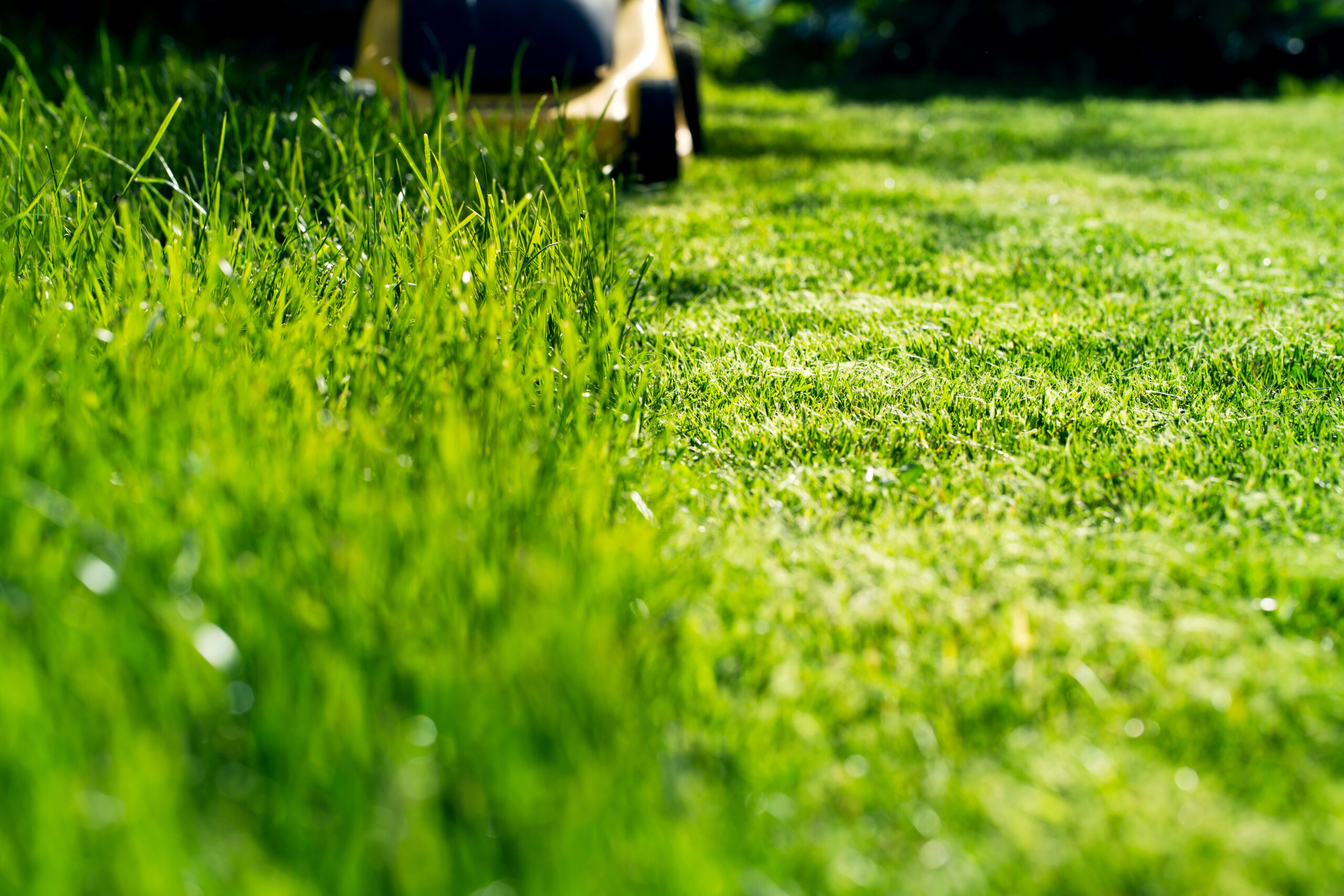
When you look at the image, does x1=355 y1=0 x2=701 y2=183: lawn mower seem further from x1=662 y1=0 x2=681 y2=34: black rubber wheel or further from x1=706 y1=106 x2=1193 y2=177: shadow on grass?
x1=706 y1=106 x2=1193 y2=177: shadow on grass

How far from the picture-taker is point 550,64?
4250mm

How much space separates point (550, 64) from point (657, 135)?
58cm

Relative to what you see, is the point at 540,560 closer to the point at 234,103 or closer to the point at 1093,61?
the point at 234,103

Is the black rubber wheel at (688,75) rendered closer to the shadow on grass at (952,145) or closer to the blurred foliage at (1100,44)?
the shadow on grass at (952,145)

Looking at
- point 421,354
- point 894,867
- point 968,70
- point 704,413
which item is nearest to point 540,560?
point 894,867

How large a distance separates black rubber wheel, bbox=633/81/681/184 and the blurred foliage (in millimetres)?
5878

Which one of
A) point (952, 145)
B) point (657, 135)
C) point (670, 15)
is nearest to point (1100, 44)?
point (952, 145)

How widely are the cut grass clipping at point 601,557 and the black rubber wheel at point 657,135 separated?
1222 mm

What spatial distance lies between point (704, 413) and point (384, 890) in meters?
1.39

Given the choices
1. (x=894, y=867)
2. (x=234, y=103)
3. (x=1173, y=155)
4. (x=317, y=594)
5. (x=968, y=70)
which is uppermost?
(x=968, y=70)

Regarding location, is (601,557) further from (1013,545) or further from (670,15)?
(670,15)

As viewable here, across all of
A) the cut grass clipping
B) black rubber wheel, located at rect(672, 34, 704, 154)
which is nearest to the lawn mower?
black rubber wheel, located at rect(672, 34, 704, 154)

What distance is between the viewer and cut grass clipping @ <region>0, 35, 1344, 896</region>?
102 cm

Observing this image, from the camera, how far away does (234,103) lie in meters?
3.05
